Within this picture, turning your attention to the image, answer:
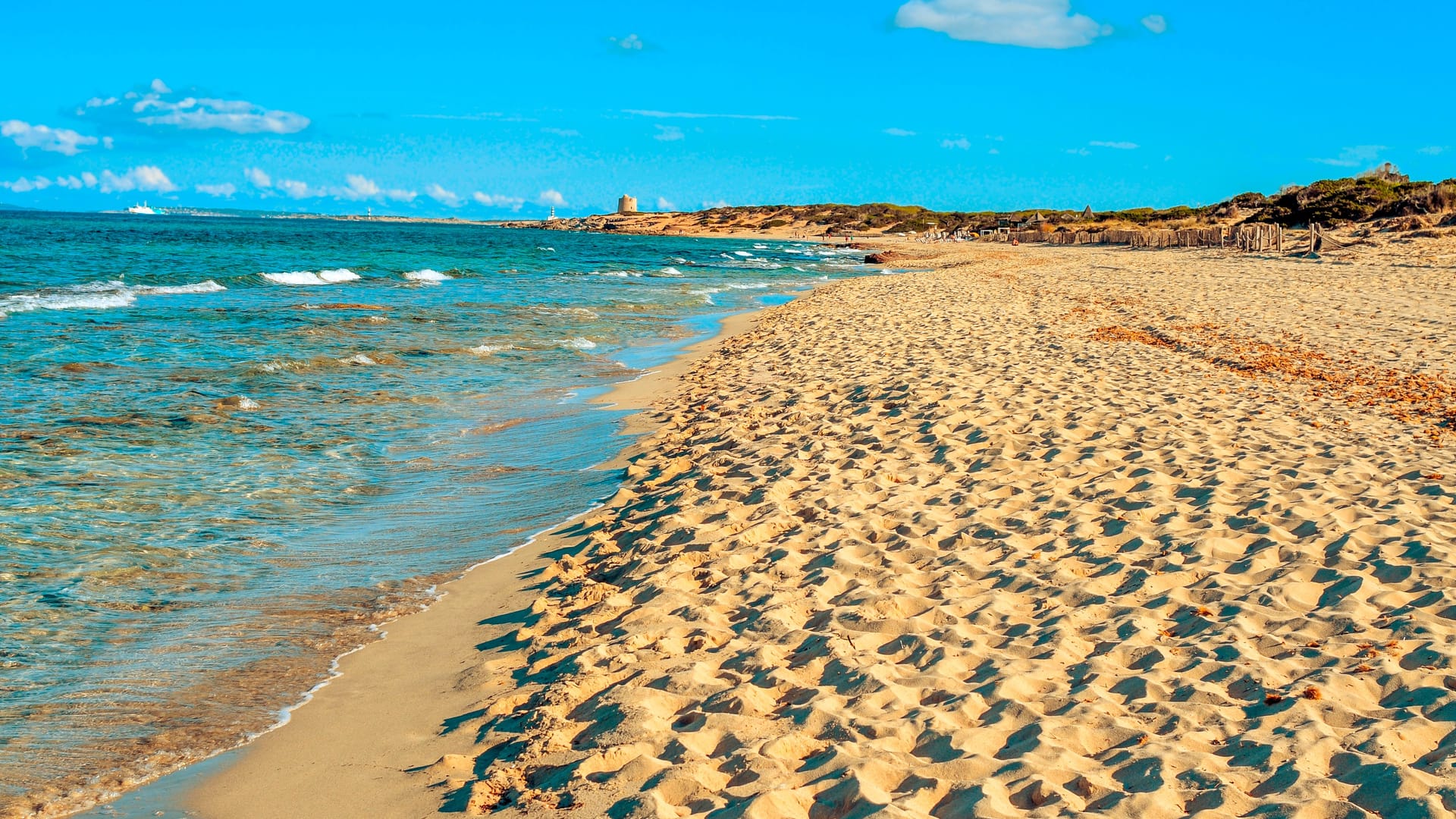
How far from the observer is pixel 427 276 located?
36469mm

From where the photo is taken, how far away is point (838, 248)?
247 ft

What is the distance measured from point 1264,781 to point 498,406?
9819 mm

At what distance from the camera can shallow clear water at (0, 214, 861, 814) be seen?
14.9 feet

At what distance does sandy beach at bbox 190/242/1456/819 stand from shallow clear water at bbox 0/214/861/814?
528 millimetres

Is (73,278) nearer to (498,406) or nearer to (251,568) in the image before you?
(498,406)

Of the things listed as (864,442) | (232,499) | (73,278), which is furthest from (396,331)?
(73,278)

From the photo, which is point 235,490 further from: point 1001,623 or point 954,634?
point 1001,623

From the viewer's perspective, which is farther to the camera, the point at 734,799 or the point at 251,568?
the point at 251,568

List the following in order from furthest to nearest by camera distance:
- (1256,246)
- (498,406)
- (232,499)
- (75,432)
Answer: (1256,246), (498,406), (75,432), (232,499)

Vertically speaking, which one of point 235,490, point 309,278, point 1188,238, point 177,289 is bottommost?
point 235,490

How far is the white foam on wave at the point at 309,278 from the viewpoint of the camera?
32812 mm

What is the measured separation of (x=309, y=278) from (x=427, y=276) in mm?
4082

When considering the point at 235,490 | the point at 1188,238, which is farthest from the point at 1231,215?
the point at 235,490

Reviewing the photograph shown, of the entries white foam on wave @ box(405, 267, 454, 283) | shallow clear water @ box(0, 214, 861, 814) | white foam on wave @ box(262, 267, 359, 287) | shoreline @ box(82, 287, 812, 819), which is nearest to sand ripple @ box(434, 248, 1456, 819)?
shoreline @ box(82, 287, 812, 819)
